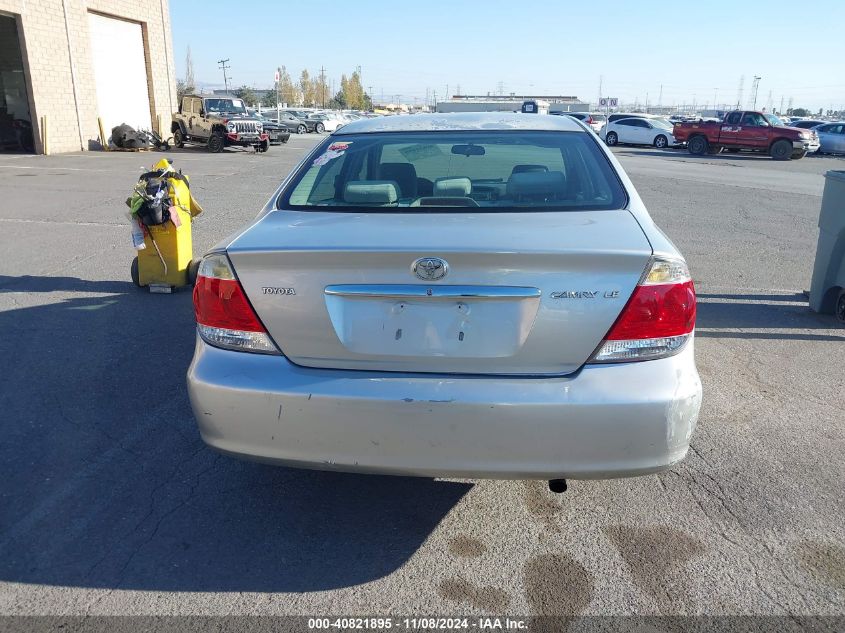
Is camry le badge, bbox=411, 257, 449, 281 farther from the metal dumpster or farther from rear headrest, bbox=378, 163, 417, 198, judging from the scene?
the metal dumpster

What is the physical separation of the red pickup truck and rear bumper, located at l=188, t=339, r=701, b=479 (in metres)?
29.8

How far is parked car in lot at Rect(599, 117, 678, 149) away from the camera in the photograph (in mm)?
35469

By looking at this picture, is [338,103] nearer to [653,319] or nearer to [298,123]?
[298,123]

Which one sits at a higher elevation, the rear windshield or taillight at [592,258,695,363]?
the rear windshield

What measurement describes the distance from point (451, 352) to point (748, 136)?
1218 inches

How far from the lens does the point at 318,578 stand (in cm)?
269

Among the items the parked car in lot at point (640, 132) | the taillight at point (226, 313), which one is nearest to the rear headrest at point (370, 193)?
the taillight at point (226, 313)

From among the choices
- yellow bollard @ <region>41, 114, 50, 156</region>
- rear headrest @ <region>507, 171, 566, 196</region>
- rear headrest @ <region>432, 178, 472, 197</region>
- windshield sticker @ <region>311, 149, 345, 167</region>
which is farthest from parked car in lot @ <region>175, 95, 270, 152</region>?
rear headrest @ <region>507, 171, 566, 196</region>

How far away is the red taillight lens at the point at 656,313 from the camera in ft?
8.14

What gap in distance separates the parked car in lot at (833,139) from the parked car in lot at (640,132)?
22.9 ft

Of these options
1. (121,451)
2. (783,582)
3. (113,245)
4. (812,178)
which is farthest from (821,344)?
(812,178)

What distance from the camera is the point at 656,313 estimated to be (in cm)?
251

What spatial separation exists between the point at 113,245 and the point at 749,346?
7360 millimetres

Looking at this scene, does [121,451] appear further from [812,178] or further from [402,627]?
[812,178]
